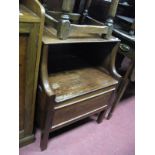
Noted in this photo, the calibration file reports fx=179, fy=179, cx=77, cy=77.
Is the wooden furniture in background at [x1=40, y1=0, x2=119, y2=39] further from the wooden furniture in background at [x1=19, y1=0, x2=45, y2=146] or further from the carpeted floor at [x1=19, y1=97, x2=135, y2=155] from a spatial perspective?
the carpeted floor at [x1=19, y1=97, x2=135, y2=155]

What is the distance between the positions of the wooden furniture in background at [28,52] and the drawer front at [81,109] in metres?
0.17

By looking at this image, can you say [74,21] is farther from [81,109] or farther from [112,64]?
[81,109]

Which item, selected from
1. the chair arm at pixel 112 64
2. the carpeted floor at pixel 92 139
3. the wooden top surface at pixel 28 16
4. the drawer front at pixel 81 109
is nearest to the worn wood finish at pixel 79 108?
the drawer front at pixel 81 109

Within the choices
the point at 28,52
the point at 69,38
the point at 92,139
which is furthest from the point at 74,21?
the point at 92,139

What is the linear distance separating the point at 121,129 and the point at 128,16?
1010 millimetres

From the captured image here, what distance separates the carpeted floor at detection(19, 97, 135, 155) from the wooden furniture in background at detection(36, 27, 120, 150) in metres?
0.08

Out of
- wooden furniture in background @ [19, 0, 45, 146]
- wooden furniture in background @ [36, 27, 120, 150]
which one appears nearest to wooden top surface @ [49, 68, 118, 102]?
wooden furniture in background @ [36, 27, 120, 150]

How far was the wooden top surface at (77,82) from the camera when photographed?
1035 mm

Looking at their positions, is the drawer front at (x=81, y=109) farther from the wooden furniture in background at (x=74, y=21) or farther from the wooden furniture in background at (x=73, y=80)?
the wooden furniture in background at (x=74, y=21)

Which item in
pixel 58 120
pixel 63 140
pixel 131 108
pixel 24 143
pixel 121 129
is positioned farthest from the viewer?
pixel 131 108

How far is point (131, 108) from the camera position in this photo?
183 cm

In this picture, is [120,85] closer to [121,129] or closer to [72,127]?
[121,129]

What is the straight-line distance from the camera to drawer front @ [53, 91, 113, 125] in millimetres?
1058

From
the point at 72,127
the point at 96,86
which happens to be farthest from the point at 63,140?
the point at 96,86
